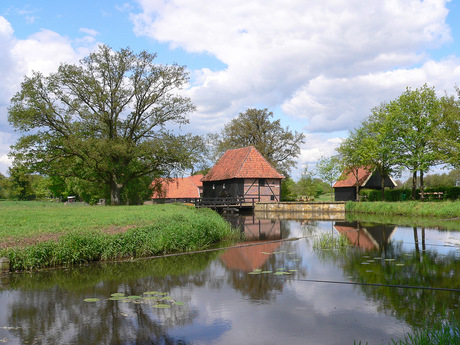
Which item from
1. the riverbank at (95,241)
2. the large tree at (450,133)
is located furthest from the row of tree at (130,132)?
the riverbank at (95,241)

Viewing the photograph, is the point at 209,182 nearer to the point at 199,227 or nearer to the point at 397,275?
the point at 199,227

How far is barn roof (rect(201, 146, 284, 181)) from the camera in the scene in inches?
1608

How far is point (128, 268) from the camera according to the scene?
438 inches

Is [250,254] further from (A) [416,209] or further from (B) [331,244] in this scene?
(A) [416,209]

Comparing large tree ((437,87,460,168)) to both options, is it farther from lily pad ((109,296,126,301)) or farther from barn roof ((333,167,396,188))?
lily pad ((109,296,126,301))

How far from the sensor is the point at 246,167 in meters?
41.1

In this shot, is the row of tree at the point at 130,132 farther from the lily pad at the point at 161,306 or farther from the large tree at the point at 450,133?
the lily pad at the point at 161,306

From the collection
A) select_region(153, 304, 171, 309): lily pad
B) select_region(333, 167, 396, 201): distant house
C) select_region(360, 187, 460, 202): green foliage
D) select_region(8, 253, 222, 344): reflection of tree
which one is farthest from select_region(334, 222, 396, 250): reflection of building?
select_region(333, 167, 396, 201): distant house

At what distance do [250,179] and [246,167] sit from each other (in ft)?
4.30

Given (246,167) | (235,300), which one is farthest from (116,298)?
(246,167)

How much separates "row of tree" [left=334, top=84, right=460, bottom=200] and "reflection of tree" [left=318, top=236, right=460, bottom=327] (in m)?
20.9

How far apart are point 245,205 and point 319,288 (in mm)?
29432

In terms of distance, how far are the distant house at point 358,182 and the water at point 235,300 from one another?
3571 cm

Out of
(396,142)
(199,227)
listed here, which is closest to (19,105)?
(199,227)
